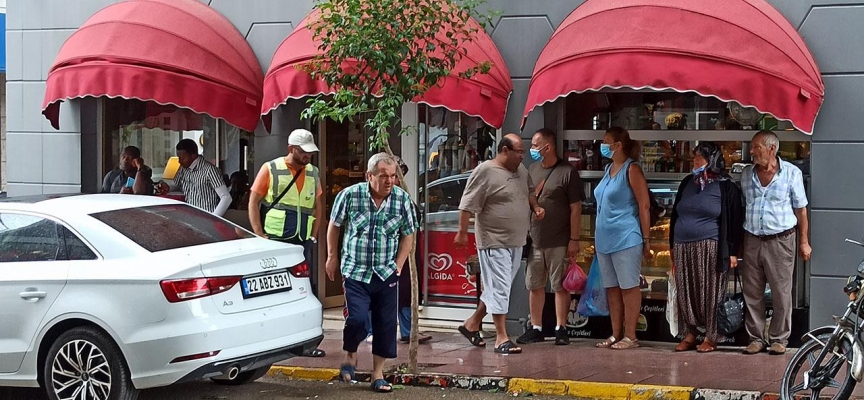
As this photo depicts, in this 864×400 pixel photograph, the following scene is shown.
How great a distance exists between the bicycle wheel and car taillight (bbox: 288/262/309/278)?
11.0 feet

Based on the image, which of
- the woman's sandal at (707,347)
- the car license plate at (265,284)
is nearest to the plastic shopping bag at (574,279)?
the woman's sandal at (707,347)

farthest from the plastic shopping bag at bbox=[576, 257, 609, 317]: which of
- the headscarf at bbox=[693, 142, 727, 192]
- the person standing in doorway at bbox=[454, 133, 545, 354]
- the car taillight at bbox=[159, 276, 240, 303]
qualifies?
the car taillight at bbox=[159, 276, 240, 303]

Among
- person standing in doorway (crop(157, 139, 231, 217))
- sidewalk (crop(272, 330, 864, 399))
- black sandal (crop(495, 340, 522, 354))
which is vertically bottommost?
sidewalk (crop(272, 330, 864, 399))

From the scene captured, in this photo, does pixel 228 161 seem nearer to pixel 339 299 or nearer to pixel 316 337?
pixel 339 299

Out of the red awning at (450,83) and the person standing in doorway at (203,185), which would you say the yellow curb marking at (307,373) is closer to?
the red awning at (450,83)

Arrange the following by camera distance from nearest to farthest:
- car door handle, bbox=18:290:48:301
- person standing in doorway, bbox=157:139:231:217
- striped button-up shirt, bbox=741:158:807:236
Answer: car door handle, bbox=18:290:48:301
striped button-up shirt, bbox=741:158:807:236
person standing in doorway, bbox=157:139:231:217

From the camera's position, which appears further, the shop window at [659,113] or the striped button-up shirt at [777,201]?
the shop window at [659,113]

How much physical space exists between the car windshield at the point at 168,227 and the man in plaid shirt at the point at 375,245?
74cm

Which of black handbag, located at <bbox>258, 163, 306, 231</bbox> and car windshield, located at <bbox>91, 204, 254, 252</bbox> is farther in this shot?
black handbag, located at <bbox>258, 163, 306, 231</bbox>

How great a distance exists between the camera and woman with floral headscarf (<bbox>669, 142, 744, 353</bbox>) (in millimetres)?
9711

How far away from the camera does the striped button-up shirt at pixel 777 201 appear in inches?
377

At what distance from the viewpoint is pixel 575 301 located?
1072 cm

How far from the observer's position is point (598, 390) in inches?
333

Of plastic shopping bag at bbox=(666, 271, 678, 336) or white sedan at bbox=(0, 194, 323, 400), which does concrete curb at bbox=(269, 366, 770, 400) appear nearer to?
white sedan at bbox=(0, 194, 323, 400)
